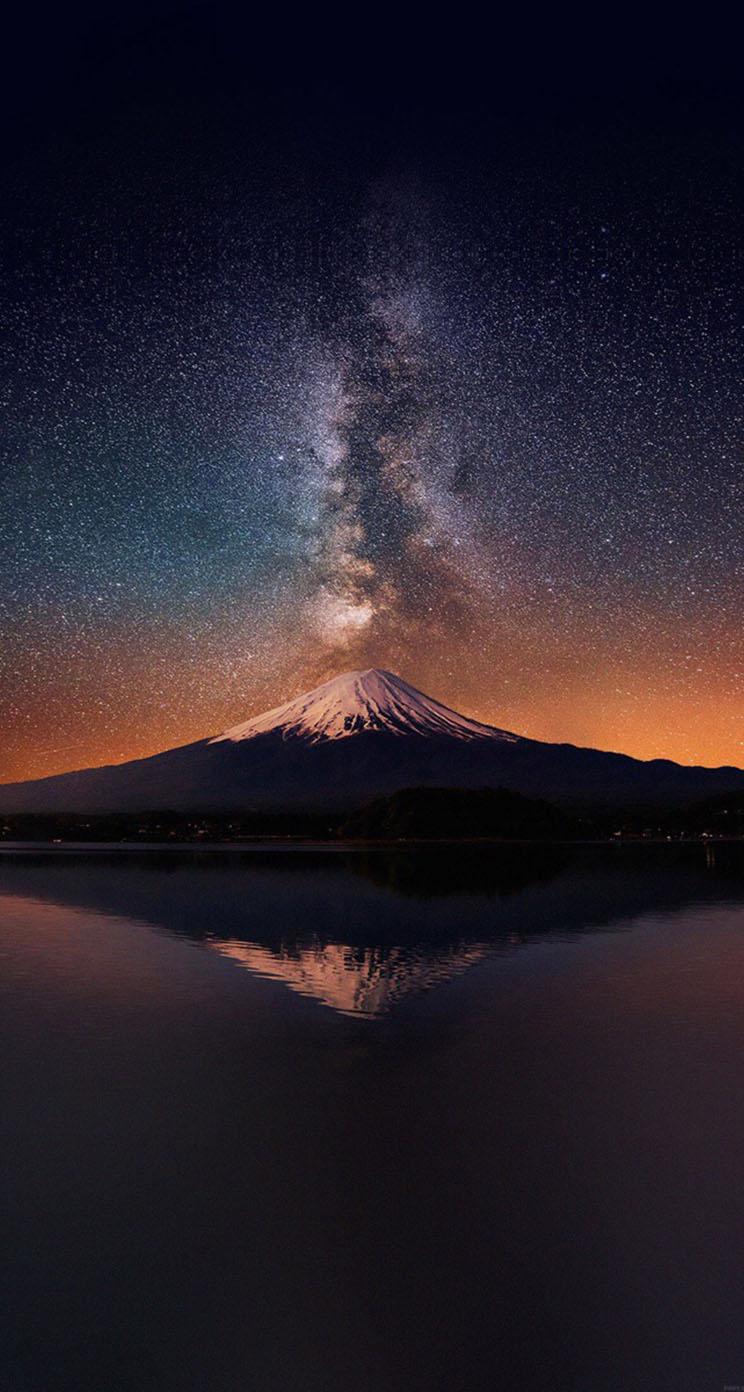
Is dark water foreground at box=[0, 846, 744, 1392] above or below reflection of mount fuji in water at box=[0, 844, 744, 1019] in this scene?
below

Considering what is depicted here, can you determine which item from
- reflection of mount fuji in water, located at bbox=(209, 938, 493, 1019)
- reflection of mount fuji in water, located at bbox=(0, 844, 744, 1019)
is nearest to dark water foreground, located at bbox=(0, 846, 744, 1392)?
reflection of mount fuji in water, located at bbox=(209, 938, 493, 1019)

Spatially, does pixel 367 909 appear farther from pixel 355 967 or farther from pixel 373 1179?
pixel 373 1179

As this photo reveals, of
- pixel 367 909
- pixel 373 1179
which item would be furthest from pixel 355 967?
pixel 367 909

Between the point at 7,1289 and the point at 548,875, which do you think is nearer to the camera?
the point at 7,1289

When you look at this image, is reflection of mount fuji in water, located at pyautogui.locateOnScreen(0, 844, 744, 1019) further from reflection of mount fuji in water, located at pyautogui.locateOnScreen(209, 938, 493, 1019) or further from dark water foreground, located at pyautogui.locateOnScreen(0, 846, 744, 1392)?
dark water foreground, located at pyautogui.locateOnScreen(0, 846, 744, 1392)

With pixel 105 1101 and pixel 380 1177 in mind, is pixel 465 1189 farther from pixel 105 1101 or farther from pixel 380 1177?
pixel 105 1101

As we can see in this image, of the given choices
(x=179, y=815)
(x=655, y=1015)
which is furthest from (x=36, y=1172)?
(x=179, y=815)
